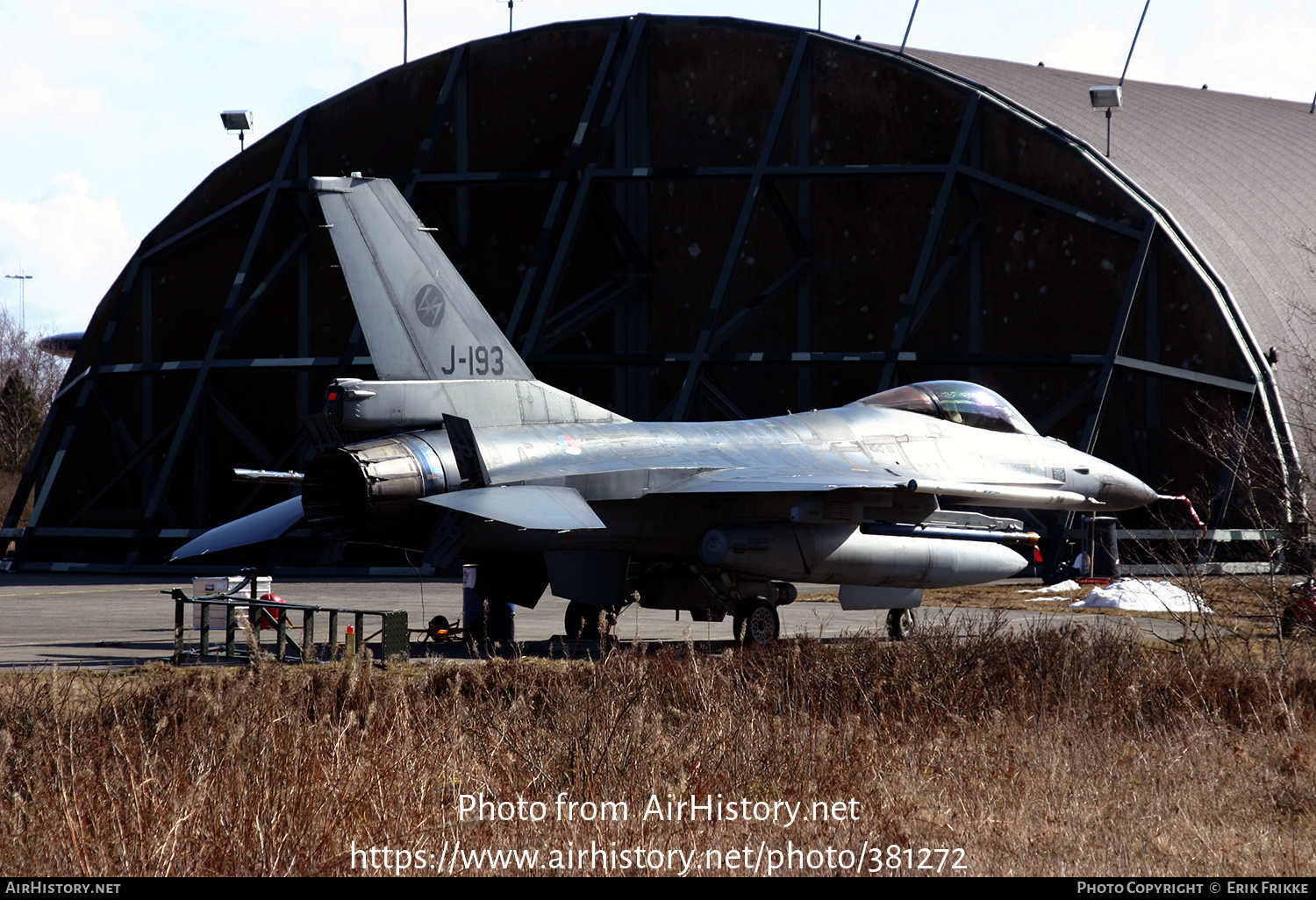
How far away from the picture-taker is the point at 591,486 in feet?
45.8

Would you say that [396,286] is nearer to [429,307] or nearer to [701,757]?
[429,307]

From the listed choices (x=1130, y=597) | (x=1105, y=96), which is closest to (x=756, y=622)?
(x=1130, y=597)

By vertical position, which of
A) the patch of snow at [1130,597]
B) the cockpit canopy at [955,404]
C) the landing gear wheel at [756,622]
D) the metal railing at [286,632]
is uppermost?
the cockpit canopy at [955,404]

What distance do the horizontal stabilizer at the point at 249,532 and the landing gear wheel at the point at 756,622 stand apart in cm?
528

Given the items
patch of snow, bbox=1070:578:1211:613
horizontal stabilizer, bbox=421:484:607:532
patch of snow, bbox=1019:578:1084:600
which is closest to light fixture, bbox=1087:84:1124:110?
patch of snow, bbox=1019:578:1084:600

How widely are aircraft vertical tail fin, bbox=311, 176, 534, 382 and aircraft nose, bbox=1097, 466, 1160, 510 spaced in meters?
9.54

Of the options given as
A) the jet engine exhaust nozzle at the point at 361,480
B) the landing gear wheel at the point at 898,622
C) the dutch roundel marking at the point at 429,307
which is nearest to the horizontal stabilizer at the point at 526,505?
the jet engine exhaust nozzle at the point at 361,480

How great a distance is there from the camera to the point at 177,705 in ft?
29.0

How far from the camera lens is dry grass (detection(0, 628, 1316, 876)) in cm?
633

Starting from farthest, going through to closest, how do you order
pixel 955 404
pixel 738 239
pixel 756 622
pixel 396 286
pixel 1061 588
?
pixel 738 239
pixel 1061 588
pixel 955 404
pixel 756 622
pixel 396 286

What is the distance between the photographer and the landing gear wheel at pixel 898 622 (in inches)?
639

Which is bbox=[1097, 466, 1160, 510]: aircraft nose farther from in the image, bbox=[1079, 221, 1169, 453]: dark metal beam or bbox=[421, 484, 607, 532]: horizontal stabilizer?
bbox=[421, 484, 607, 532]: horizontal stabilizer

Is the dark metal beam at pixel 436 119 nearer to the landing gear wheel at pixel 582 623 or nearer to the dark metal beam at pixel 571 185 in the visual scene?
the dark metal beam at pixel 571 185

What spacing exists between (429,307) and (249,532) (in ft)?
10.8
